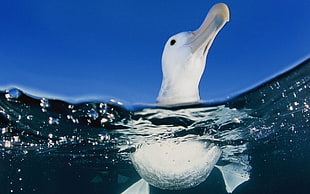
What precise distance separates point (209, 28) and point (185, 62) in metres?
0.84

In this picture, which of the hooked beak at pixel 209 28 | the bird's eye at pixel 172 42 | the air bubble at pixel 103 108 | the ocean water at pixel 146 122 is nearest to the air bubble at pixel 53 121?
the ocean water at pixel 146 122

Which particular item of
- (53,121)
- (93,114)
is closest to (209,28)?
(93,114)

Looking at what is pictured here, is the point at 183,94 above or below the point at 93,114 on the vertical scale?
above

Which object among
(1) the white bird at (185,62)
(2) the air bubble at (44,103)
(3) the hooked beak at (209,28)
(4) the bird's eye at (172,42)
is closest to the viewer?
(3) the hooked beak at (209,28)

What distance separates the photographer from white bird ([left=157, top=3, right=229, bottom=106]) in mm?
4668

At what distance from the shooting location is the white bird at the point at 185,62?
4.67 m

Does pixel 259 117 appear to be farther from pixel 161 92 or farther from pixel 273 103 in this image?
pixel 161 92

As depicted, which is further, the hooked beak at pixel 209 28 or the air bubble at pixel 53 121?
the air bubble at pixel 53 121

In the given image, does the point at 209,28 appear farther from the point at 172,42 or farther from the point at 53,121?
the point at 53,121

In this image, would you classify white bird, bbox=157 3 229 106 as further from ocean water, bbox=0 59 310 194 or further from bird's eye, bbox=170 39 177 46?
ocean water, bbox=0 59 310 194

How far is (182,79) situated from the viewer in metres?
5.20

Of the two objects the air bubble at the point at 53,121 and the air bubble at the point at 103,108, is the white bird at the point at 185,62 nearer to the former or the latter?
the air bubble at the point at 103,108

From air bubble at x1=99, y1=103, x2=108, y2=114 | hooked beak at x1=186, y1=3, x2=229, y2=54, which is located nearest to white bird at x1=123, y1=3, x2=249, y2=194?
hooked beak at x1=186, y1=3, x2=229, y2=54

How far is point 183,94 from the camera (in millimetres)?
5309
